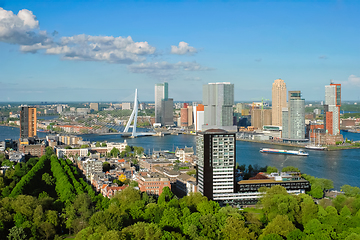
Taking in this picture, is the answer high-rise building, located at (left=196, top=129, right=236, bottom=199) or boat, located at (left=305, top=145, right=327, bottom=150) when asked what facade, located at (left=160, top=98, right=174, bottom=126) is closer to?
boat, located at (left=305, top=145, right=327, bottom=150)

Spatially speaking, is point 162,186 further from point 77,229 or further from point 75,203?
point 77,229

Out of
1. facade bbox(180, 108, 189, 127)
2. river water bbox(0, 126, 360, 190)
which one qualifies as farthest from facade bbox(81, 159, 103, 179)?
facade bbox(180, 108, 189, 127)

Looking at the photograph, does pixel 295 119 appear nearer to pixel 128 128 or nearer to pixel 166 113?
pixel 128 128

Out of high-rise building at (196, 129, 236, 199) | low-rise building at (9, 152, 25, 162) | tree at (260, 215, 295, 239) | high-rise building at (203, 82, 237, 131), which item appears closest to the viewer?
tree at (260, 215, 295, 239)

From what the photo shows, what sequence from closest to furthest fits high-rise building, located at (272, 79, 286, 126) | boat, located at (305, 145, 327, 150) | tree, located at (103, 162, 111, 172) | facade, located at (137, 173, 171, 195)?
1. facade, located at (137, 173, 171, 195)
2. tree, located at (103, 162, 111, 172)
3. boat, located at (305, 145, 327, 150)
4. high-rise building, located at (272, 79, 286, 126)

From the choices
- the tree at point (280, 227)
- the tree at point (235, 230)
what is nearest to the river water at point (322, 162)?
the tree at point (280, 227)

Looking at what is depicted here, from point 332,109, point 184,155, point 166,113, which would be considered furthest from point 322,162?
point 166,113

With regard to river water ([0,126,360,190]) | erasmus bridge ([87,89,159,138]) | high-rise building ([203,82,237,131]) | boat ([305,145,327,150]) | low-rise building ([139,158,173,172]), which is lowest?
river water ([0,126,360,190])
